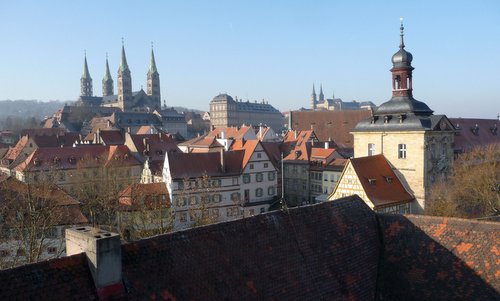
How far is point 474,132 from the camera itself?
53.6 m

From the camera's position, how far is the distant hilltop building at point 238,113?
169875 millimetres

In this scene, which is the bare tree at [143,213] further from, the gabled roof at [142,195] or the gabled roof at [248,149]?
the gabled roof at [248,149]

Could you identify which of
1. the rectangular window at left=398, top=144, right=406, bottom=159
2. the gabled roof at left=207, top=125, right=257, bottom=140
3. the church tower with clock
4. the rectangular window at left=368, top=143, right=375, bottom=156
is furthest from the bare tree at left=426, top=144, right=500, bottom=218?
the gabled roof at left=207, top=125, right=257, bottom=140

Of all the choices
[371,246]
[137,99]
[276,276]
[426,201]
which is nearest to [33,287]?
[276,276]

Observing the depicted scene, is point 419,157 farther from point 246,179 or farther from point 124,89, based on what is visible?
point 124,89

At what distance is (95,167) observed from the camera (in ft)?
183

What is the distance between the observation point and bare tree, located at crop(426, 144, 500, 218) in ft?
114

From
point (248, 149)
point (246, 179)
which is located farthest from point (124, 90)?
point (246, 179)

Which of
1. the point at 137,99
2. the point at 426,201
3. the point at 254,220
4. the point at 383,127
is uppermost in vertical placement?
the point at 137,99

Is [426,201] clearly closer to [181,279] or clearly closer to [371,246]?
[371,246]

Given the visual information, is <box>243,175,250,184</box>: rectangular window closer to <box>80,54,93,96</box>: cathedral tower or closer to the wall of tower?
the wall of tower

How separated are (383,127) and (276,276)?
29542 mm

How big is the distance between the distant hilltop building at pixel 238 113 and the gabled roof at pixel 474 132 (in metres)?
113

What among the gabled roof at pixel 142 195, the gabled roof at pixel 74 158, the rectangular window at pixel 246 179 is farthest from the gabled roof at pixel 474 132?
the gabled roof at pixel 74 158
